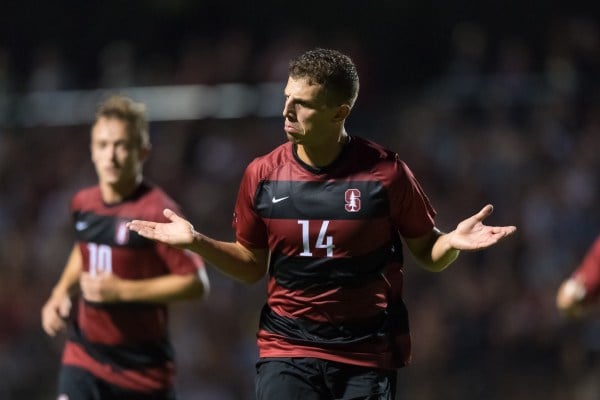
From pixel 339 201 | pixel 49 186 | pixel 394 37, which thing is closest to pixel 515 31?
pixel 394 37

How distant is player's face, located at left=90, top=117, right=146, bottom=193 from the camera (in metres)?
5.98

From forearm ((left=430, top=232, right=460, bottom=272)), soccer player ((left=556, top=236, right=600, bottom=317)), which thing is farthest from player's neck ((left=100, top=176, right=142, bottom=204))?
soccer player ((left=556, top=236, right=600, bottom=317))

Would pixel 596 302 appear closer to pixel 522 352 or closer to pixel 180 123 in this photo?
pixel 522 352

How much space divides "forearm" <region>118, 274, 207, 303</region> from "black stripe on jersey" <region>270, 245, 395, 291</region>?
3.66 feet

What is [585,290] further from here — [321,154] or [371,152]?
[321,154]

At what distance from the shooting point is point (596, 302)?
5762mm

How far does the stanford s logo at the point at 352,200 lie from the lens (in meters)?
4.70

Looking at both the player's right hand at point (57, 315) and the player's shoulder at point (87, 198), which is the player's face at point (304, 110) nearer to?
the player's shoulder at point (87, 198)

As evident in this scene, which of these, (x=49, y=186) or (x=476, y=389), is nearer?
(x=476, y=389)

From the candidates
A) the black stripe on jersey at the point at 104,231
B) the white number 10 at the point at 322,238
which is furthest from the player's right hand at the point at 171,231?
the black stripe on jersey at the point at 104,231

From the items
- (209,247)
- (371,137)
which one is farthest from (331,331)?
(371,137)

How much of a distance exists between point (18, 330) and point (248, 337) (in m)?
2.19

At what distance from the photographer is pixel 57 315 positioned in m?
6.03

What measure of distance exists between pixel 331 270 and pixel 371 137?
5.80 meters
